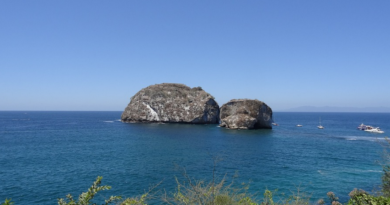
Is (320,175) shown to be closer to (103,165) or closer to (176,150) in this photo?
(176,150)

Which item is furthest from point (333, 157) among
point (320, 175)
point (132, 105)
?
point (132, 105)

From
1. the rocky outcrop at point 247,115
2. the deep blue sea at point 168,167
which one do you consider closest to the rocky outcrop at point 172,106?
the rocky outcrop at point 247,115

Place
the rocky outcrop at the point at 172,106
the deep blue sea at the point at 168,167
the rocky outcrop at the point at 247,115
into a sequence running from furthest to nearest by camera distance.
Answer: the rocky outcrop at the point at 172,106 → the rocky outcrop at the point at 247,115 → the deep blue sea at the point at 168,167

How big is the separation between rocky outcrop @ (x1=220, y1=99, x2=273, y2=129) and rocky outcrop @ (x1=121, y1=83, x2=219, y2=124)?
62.5 feet

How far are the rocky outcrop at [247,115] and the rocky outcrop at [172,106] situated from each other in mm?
19047

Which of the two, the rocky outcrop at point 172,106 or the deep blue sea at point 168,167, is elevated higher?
the rocky outcrop at point 172,106

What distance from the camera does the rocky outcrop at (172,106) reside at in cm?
11589

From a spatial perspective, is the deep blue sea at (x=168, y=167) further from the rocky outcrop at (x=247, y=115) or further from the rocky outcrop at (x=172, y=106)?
the rocky outcrop at (x=172, y=106)

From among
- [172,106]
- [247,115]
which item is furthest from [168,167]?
[172,106]

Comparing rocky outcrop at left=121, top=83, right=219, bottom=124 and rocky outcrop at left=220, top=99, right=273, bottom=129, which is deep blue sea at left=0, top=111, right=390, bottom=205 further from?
rocky outcrop at left=121, top=83, right=219, bottom=124

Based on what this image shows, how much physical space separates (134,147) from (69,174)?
22.0 metres

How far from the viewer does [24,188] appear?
2731 cm

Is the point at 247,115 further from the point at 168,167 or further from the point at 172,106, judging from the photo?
the point at 168,167

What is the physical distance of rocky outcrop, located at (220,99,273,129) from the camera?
92.6 metres
